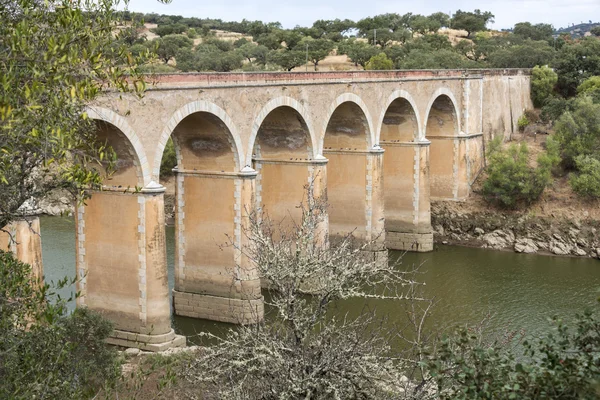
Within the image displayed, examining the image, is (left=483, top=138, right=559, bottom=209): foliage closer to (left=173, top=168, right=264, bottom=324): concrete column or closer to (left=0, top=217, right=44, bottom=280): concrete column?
(left=173, top=168, right=264, bottom=324): concrete column

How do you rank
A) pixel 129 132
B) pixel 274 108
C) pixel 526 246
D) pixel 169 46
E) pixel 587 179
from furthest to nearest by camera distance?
pixel 169 46
pixel 587 179
pixel 526 246
pixel 274 108
pixel 129 132

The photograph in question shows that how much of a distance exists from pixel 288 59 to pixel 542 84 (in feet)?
67.0

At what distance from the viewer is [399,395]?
12.1m

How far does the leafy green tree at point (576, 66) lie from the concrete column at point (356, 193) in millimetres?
26067

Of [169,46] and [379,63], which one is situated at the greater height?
[169,46]

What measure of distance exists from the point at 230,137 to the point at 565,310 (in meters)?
12.9

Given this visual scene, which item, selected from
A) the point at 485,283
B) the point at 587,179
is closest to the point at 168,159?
the point at 485,283

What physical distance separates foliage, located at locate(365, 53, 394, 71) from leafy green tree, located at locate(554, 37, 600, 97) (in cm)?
1240

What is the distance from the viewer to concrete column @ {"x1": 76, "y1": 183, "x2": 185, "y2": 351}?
71.3 ft

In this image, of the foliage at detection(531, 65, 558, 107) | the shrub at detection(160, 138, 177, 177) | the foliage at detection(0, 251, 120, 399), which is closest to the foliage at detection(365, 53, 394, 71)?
the foliage at detection(531, 65, 558, 107)

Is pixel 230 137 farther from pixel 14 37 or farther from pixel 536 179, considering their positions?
pixel 536 179

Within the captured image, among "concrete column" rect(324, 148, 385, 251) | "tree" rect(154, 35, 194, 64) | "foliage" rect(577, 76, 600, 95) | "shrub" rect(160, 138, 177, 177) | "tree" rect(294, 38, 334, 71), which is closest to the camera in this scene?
"concrete column" rect(324, 148, 385, 251)

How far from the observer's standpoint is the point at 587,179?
124 feet

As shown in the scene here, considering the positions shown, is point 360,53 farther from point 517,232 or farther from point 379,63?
point 517,232
